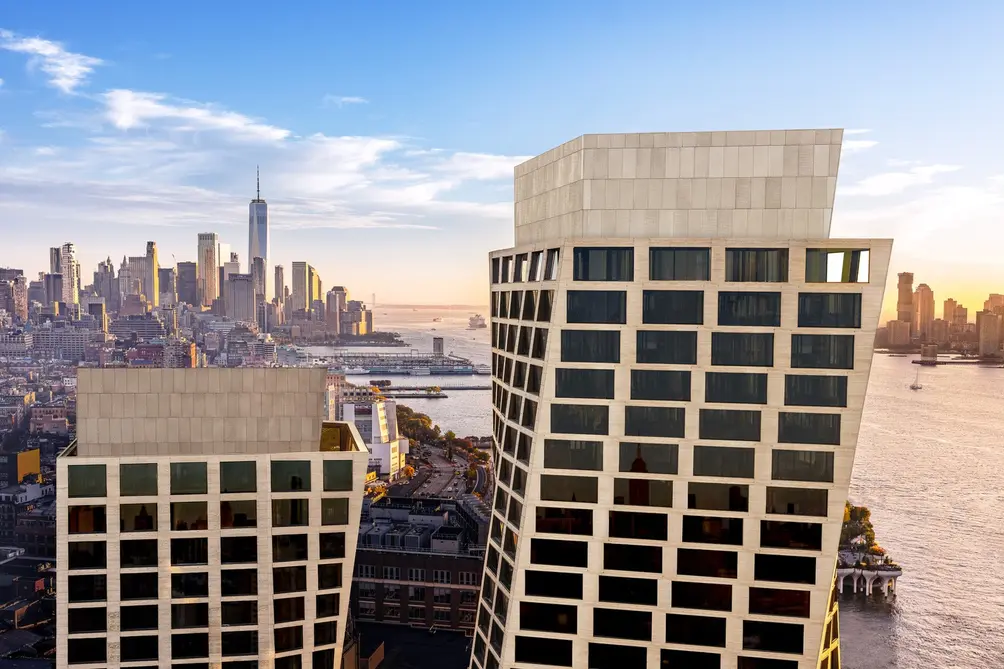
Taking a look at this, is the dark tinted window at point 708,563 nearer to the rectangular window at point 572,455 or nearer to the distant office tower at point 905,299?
the rectangular window at point 572,455

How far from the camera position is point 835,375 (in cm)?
3058

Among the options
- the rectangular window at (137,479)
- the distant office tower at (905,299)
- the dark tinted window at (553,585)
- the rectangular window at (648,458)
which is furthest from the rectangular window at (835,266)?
the distant office tower at (905,299)

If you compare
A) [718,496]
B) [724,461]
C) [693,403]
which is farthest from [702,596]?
[693,403]

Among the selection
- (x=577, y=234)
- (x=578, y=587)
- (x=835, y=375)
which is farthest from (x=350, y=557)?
(x=835, y=375)

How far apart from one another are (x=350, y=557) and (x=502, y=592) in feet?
23.3

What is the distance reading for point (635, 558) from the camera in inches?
1271

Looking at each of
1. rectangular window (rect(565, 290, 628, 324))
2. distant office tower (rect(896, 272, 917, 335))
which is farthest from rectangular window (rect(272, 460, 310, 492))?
distant office tower (rect(896, 272, 917, 335))

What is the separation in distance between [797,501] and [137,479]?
27989 mm

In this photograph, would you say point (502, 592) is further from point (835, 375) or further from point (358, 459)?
point (835, 375)

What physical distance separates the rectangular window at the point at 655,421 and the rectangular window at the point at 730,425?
91 centimetres

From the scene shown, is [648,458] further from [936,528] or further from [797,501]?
[936,528]

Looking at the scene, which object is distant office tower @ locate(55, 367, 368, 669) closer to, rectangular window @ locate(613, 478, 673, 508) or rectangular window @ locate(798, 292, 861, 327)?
rectangular window @ locate(613, 478, 673, 508)

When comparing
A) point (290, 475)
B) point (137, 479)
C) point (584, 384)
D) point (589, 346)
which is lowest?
point (137, 479)

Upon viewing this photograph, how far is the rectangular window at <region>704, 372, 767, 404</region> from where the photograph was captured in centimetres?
3103
